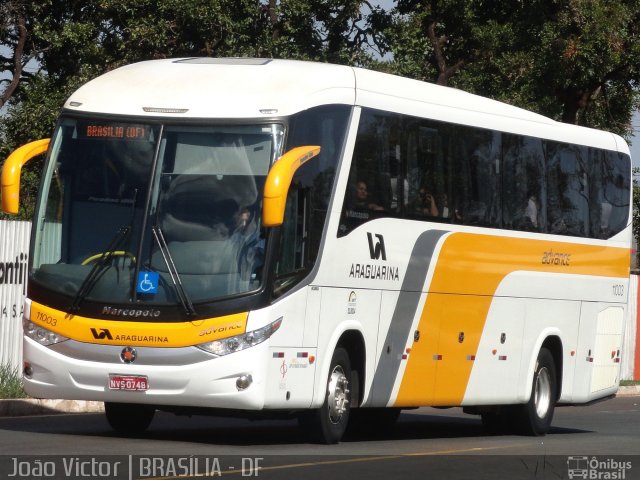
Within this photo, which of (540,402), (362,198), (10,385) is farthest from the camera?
(540,402)

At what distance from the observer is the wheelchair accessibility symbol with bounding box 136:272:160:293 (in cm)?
1312

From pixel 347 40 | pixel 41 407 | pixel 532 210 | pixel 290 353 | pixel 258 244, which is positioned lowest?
pixel 41 407

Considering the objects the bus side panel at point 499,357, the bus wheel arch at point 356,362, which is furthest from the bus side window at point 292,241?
the bus side panel at point 499,357

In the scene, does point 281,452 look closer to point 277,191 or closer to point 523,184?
point 277,191

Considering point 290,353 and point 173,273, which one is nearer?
point 173,273

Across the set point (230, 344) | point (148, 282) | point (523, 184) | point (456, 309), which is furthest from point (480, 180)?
point (148, 282)

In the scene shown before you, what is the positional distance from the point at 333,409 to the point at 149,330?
227 centimetres

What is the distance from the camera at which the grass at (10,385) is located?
17.8m

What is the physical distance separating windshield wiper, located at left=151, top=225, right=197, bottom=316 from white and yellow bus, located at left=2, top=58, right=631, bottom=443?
13mm

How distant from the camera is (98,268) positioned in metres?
13.3

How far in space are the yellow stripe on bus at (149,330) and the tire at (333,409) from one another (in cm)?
158

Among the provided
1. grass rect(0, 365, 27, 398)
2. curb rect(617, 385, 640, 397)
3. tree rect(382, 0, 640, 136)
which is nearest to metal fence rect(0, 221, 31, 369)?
grass rect(0, 365, 27, 398)

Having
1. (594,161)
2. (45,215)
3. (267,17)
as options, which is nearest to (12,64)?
(267,17)

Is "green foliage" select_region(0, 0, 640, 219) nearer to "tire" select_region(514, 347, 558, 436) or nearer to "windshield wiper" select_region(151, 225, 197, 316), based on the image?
"tire" select_region(514, 347, 558, 436)
